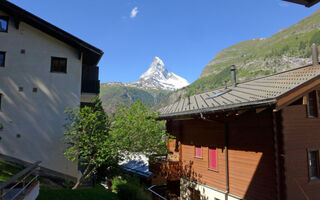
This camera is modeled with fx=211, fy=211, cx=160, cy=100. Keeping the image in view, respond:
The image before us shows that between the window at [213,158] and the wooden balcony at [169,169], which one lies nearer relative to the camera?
the window at [213,158]

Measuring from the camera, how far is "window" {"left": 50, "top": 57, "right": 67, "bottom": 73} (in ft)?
47.9

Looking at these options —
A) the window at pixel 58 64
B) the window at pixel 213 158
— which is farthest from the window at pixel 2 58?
the window at pixel 213 158

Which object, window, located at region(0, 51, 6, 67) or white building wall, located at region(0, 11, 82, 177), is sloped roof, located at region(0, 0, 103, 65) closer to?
white building wall, located at region(0, 11, 82, 177)

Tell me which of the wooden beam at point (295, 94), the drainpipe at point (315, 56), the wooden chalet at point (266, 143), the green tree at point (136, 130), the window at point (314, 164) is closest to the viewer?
the wooden beam at point (295, 94)

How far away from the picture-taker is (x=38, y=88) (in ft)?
45.8

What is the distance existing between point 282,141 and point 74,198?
8.73m

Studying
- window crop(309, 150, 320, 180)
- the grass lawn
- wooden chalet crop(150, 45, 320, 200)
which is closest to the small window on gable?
wooden chalet crop(150, 45, 320, 200)

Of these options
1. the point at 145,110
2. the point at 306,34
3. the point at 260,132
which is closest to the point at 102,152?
the point at 145,110

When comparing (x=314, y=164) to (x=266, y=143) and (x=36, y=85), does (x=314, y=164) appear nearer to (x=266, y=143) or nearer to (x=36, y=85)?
(x=266, y=143)

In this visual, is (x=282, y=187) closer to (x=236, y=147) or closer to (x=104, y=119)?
(x=236, y=147)

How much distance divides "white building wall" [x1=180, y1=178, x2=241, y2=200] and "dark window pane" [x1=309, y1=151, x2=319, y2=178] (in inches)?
134

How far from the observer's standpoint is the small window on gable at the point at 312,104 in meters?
9.26

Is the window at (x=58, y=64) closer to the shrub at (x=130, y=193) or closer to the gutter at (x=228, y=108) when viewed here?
the gutter at (x=228, y=108)

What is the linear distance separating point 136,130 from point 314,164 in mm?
8177
